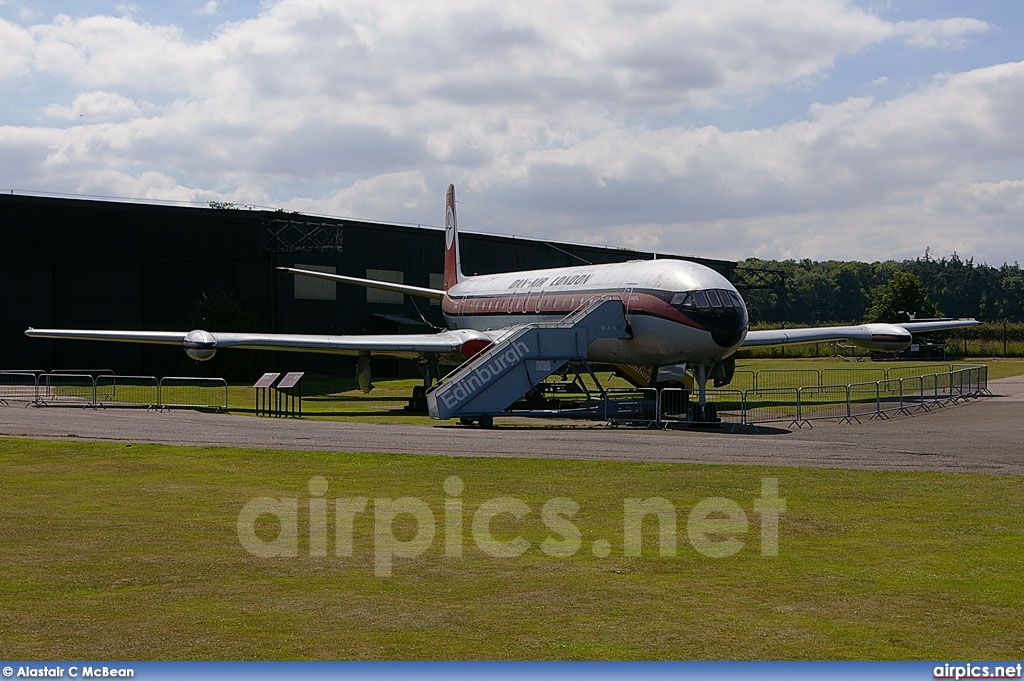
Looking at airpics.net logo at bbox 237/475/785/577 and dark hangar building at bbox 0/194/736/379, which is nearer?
airpics.net logo at bbox 237/475/785/577

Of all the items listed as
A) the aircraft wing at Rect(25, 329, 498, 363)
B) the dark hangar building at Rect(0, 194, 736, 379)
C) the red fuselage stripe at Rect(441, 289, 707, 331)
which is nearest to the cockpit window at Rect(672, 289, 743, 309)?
the red fuselage stripe at Rect(441, 289, 707, 331)

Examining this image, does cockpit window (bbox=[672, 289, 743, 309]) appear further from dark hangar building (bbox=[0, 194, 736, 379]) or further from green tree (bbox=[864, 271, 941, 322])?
green tree (bbox=[864, 271, 941, 322])

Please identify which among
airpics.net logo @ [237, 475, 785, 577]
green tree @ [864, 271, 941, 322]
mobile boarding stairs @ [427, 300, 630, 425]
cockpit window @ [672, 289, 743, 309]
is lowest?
airpics.net logo @ [237, 475, 785, 577]

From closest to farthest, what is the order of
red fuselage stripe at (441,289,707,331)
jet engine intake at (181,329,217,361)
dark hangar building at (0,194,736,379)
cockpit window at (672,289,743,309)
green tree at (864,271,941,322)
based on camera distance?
1. cockpit window at (672,289,743,309)
2. red fuselage stripe at (441,289,707,331)
3. jet engine intake at (181,329,217,361)
4. dark hangar building at (0,194,736,379)
5. green tree at (864,271,941,322)

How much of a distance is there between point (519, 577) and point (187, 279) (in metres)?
60.5

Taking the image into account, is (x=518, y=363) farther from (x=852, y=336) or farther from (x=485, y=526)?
(x=485, y=526)

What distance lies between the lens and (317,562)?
1262cm

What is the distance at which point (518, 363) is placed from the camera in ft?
119

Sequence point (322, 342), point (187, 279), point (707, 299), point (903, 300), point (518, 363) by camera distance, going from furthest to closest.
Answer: point (903, 300)
point (187, 279)
point (322, 342)
point (518, 363)
point (707, 299)

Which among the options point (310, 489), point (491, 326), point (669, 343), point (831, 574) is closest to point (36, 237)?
point (491, 326)

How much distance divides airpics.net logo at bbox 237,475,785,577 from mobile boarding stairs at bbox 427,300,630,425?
1607cm

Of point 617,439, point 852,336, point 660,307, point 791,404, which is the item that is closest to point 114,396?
point 660,307

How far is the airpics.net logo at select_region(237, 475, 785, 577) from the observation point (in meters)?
13.5

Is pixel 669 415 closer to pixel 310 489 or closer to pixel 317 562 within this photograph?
pixel 310 489
